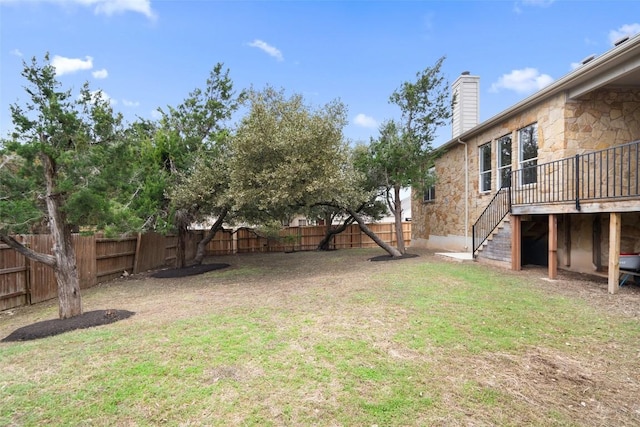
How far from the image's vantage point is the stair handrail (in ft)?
32.8

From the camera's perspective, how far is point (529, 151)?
9.73m

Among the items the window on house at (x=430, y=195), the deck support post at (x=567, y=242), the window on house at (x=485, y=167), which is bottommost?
the deck support post at (x=567, y=242)

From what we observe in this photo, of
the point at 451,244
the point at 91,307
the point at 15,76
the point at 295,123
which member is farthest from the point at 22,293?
the point at 451,244

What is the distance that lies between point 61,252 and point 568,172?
10.5 meters

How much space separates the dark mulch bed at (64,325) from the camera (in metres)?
4.81

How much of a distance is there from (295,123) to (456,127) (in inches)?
285

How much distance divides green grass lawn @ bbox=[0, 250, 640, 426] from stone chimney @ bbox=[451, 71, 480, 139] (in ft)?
27.4

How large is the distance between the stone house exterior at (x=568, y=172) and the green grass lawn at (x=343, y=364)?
2.42m

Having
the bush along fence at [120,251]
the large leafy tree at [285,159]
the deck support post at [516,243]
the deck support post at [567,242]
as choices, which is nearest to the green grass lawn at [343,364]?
the bush along fence at [120,251]

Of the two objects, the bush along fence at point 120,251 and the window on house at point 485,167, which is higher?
the window on house at point 485,167

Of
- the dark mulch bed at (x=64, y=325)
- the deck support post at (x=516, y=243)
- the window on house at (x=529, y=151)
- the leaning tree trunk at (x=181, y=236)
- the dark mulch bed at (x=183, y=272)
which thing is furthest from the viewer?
the leaning tree trunk at (x=181, y=236)

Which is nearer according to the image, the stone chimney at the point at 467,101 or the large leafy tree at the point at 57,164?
the large leafy tree at the point at 57,164

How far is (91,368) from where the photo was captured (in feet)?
11.6

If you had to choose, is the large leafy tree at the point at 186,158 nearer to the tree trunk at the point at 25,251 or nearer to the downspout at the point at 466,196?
the tree trunk at the point at 25,251
